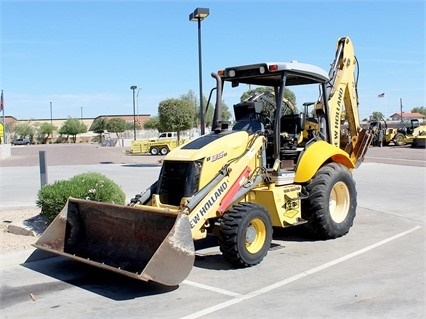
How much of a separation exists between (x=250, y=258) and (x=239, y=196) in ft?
2.98

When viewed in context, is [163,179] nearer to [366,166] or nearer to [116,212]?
[116,212]

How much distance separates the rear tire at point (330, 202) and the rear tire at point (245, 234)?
4.17 feet

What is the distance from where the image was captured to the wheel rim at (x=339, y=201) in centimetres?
838

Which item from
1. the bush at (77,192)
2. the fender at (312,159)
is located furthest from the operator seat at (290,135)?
the bush at (77,192)

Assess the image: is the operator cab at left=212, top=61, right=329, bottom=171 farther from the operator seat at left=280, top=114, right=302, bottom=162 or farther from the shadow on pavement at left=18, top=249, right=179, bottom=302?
the shadow on pavement at left=18, top=249, right=179, bottom=302

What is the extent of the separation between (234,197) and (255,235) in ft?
1.93

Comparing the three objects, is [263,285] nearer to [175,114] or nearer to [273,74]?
[273,74]

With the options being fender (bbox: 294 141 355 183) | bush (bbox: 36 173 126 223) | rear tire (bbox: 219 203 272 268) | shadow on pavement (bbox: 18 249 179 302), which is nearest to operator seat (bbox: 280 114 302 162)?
fender (bbox: 294 141 355 183)

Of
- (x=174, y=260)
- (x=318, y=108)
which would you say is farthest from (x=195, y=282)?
(x=318, y=108)

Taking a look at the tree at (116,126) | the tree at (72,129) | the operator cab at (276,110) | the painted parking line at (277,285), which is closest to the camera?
the painted parking line at (277,285)

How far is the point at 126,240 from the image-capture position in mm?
6352

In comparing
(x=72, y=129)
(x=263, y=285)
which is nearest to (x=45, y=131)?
(x=72, y=129)

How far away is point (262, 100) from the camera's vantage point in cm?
838

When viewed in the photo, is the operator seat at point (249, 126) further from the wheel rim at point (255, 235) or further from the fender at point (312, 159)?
the wheel rim at point (255, 235)
